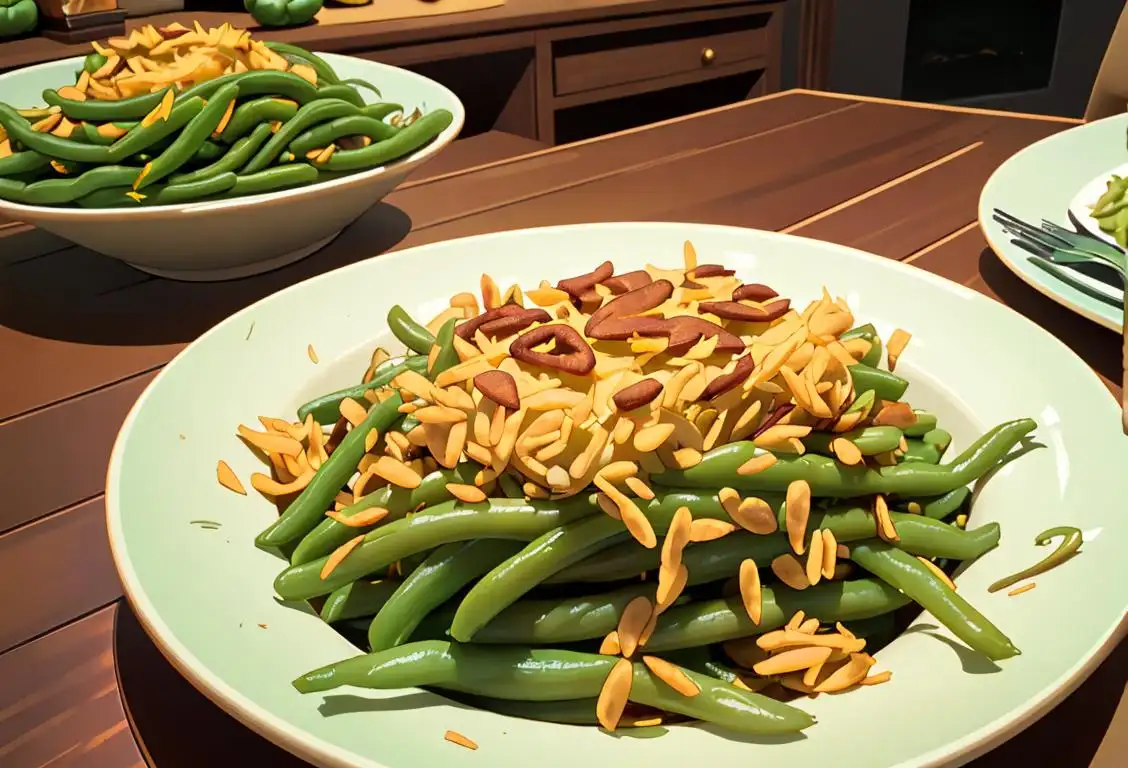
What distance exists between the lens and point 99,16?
223cm

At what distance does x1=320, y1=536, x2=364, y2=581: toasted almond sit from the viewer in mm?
527

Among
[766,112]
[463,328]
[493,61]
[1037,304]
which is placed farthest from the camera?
[493,61]

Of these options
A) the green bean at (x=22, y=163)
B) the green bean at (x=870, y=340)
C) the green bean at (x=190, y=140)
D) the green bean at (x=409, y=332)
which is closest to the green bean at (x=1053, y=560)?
the green bean at (x=870, y=340)

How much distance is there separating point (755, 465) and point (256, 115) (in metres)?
0.81

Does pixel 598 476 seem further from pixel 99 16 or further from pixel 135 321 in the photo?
pixel 99 16

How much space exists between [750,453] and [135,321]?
0.80 meters

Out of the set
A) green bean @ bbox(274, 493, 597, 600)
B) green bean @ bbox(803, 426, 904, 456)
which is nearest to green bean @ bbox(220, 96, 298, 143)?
green bean @ bbox(274, 493, 597, 600)

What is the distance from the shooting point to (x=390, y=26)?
2473 millimetres

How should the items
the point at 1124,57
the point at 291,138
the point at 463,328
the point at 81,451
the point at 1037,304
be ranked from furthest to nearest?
1. the point at 1124,57
2. the point at 291,138
3. the point at 1037,304
4. the point at 81,451
5. the point at 463,328

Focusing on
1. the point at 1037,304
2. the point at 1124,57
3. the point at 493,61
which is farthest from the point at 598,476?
the point at 493,61

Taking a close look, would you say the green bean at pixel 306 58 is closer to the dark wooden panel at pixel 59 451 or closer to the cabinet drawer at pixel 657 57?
the dark wooden panel at pixel 59 451

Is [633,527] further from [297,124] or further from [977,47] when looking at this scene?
[977,47]

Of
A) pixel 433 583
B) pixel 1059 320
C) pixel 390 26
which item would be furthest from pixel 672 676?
pixel 390 26

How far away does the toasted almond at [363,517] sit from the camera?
55cm
